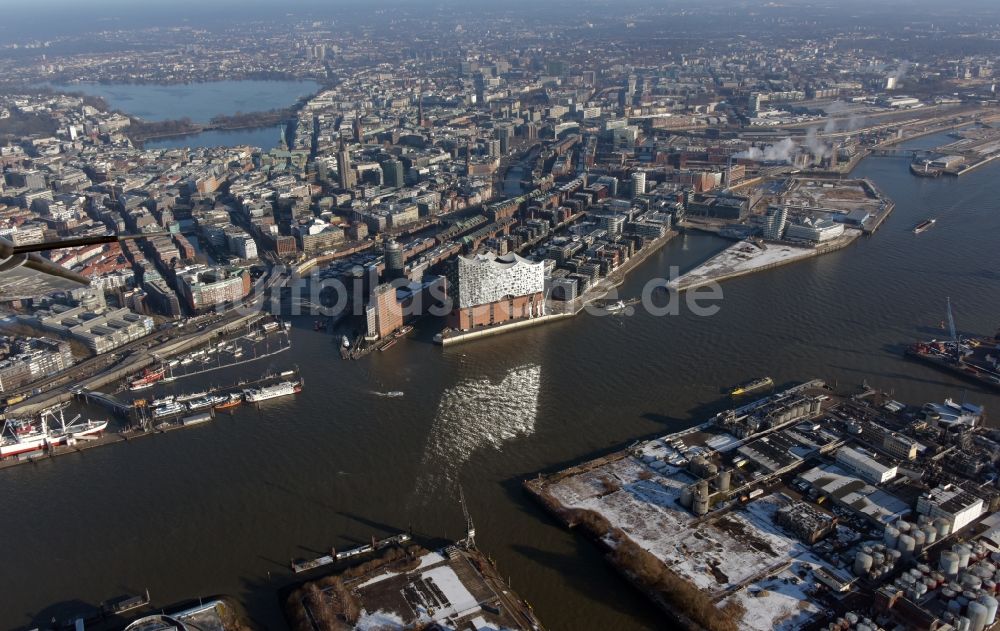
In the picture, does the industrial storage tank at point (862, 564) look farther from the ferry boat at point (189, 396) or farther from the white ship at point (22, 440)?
the white ship at point (22, 440)

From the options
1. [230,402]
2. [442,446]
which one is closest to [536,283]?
[442,446]

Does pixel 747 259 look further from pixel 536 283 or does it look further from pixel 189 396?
pixel 189 396

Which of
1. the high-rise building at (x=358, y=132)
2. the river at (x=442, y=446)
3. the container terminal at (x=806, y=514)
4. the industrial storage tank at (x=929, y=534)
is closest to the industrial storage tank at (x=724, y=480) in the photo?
the container terminal at (x=806, y=514)

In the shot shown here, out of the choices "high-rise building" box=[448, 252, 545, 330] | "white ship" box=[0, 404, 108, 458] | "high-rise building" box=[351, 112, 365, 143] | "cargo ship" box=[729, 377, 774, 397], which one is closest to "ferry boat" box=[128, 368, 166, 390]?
"white ship" box=[0, 404, 108, 458]

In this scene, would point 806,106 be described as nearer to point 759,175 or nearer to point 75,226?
point 759,175

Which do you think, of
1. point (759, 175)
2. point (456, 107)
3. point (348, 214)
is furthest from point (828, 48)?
point (348, 214)
